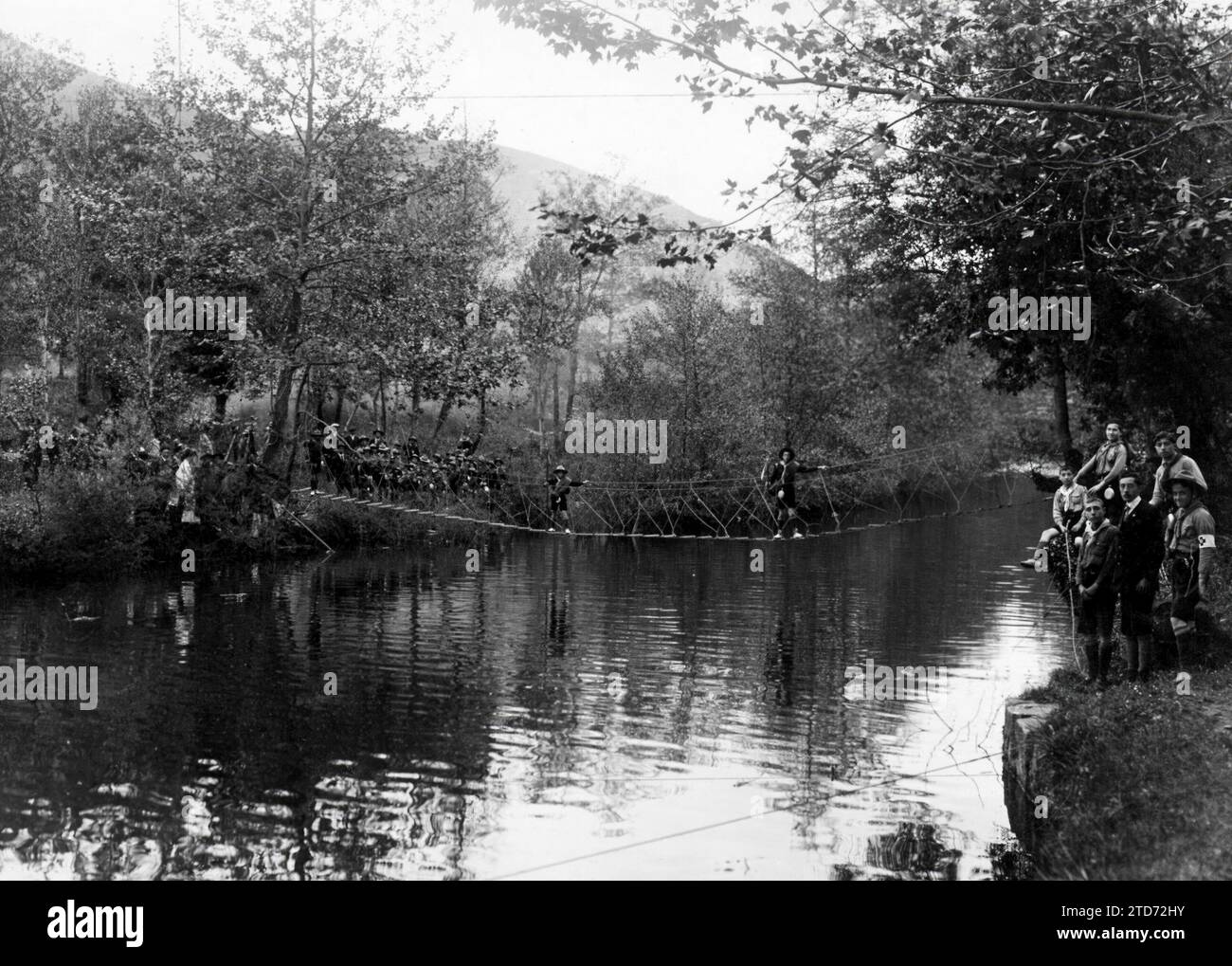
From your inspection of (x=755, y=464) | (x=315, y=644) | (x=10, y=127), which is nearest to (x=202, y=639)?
(x=315, y=644)

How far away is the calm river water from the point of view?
27.9 ft

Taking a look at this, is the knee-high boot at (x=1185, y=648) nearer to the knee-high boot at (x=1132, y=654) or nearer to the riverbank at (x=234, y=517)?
the knee-high boot at (x=1132, y=654)

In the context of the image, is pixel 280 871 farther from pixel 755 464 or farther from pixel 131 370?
pixel 755 464

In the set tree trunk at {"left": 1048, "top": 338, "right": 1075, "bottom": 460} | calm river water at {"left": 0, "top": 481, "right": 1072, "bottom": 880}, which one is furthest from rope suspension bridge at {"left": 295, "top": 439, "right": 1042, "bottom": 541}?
calm river water at {"left": 0, "top": 481, "right": 1072, "bottom": 880}

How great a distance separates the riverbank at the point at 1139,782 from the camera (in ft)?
22.2

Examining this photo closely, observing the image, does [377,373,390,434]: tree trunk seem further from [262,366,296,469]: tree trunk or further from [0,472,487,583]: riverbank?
[0,472,487,583]: riverbank

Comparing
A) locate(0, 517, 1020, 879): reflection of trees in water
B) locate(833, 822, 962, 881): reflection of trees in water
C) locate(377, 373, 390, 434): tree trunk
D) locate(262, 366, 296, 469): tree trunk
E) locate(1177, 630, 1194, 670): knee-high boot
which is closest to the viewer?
locate(833, 822, 962, 881): reflection of trees in water

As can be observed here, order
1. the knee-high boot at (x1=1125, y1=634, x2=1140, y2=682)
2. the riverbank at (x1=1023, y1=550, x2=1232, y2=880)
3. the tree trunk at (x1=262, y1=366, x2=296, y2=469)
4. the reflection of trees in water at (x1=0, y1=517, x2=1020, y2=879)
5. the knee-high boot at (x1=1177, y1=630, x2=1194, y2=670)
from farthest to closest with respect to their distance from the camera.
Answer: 1. the tree trunk at (x1=262, y1=366, x2=296, y2=469)
2. the knee-high boot at (x1=1177, y1=630, x2=1194, y2=670)
3. the knee-high boot at (x1=1125, y1=634, x2=1140, y2=682)
4. the reflection of trees in water at (x1=0, y1=517, x2=1020, y2=879)
5. the riverbank at (x1=1023, y1=550, x2=1232, y2=880)

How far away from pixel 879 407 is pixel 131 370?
25.2 m

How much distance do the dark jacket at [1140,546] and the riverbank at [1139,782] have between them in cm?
91

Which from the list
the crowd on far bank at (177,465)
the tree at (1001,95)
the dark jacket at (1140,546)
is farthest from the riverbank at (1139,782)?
the crowd on far bank at (177,465)

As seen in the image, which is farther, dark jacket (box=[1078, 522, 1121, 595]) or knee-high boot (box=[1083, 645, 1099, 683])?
knee-high boot (box=[1083, 645, 1099, 683])

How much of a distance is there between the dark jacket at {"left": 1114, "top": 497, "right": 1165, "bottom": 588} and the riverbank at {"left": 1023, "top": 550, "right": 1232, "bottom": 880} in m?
0.91

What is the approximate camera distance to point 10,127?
111ft
